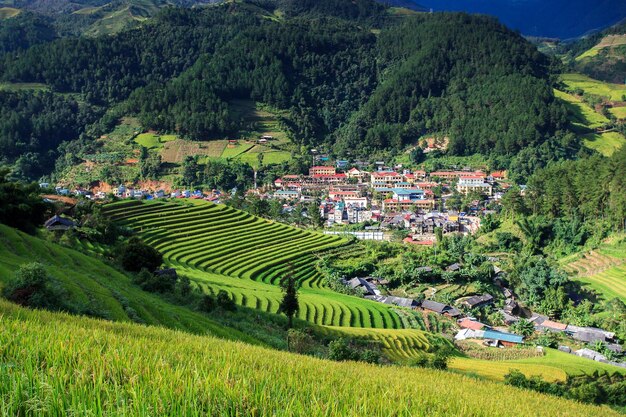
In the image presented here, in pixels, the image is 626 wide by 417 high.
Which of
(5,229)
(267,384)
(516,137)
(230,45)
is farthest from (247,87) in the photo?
(267,384)

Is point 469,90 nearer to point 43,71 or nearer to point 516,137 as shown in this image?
point 516,137

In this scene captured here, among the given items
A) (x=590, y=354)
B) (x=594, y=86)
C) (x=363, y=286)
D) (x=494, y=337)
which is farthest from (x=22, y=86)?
(x=594, y=86)

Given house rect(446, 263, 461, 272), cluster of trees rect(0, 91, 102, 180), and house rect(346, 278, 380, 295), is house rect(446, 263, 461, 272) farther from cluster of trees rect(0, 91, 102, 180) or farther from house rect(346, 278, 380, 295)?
cluster of trees rect(0, 91, 102, 180)

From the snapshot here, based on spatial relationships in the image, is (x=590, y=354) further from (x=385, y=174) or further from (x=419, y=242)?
(x=385, y=174)

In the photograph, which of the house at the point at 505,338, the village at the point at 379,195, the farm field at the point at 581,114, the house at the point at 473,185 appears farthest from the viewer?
the farm field at the point at 581,114

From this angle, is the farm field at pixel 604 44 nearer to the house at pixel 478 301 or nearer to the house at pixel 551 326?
the house at pixel 478 301

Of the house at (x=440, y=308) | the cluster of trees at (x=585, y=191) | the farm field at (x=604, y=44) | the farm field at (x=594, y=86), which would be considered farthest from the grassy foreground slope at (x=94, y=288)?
the farm field at (x=604, y=44)
